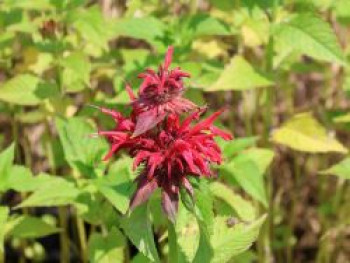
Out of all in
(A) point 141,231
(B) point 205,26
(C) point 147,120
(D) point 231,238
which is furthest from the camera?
(B) point 205,26

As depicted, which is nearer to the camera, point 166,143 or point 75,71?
point 166,143

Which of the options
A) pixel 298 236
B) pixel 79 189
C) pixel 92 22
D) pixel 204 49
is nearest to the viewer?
pixel 79 189

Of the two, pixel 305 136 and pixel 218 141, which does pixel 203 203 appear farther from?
pixel 305 136

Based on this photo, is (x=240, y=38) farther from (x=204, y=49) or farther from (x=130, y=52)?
(x=130, y=52)

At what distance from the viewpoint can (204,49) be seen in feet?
7.14

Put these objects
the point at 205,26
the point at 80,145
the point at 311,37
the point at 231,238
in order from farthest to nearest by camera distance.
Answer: the point at 205,26
the point at 311,37
the point at 80,145
the point at 231,238

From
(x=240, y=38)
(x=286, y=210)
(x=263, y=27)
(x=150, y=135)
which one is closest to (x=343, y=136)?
(x=286, y=210)

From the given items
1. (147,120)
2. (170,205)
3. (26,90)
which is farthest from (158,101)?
(26,90)

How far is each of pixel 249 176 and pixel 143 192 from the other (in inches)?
23.0

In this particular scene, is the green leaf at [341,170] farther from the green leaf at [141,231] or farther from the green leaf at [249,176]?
the green leaf at [141,231]

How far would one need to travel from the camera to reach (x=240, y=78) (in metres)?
1.74

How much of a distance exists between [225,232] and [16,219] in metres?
0.56

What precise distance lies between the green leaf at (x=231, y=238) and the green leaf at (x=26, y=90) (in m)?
0.75

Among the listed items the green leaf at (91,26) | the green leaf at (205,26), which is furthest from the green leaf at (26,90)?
the green leaf at (205,26)
